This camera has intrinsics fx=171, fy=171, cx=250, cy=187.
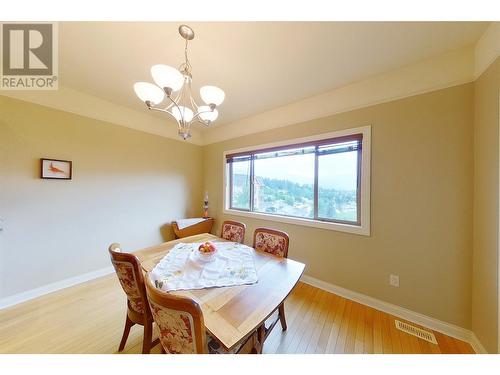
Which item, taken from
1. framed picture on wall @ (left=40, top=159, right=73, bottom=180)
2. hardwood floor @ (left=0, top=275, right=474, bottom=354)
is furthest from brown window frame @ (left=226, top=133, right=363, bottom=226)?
framed picture on wall @ (left=40, top=159, right=73, bottom=180)

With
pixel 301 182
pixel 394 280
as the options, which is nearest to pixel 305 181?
pixel 301 182

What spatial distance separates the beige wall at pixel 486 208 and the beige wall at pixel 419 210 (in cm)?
6

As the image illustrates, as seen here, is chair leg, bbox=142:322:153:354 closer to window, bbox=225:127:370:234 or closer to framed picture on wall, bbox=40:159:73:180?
window, bbox=225:127:370:234

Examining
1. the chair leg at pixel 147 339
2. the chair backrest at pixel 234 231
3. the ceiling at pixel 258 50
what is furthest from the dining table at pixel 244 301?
the ceiling at pixel 258 50

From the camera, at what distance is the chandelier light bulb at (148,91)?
1.20 m

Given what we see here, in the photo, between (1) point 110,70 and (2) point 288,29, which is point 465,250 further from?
(1) point 110,70

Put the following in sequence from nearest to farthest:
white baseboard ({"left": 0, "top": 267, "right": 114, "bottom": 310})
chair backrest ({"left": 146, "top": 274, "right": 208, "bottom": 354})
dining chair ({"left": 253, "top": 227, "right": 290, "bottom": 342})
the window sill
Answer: chair backrest ({"left": 146, "top": 274, "right": 208, "bottom": 354})
dining chair ({"left": 253, "top": 227, "right": 290, "bottom": 342})
white baseboard ({"left": 0, "top": 267, "right": 114, "bottom": 310})
the window sill

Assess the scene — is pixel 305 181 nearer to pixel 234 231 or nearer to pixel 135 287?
pixel 234 231

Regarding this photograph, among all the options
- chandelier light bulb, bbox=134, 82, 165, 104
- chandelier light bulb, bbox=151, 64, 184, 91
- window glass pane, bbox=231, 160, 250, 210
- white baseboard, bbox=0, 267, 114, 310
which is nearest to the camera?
chandelier light bulb, bbox=151, 64, 184, 91

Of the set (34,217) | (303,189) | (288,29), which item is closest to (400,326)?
(303,189)

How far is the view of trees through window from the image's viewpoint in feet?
6.99

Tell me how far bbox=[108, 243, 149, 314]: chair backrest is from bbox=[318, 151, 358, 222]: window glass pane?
2.10 metres

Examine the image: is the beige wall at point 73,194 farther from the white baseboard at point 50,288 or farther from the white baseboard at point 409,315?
the white baseboard at point 409,315

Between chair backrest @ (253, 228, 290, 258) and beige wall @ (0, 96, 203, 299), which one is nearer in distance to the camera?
chair backrest @ (253, 228, 290, 258)
